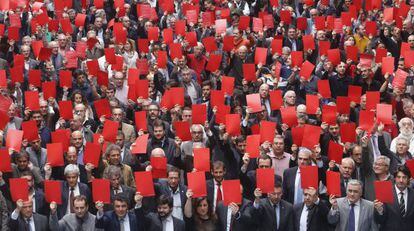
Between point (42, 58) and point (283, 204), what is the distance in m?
5.99

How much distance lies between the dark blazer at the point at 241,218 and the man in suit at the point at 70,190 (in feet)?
4.70

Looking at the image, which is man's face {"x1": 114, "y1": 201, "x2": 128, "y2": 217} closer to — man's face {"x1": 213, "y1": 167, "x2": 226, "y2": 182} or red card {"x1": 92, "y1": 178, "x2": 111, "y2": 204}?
red card {"x1": 92, "y1": 178, "x2": 111, "y2": 204}

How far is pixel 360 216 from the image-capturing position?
1255 centimetres

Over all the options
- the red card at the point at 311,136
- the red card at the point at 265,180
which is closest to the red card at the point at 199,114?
the red card at the point at 311,136

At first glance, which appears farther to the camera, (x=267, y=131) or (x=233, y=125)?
(x=233, y=125)

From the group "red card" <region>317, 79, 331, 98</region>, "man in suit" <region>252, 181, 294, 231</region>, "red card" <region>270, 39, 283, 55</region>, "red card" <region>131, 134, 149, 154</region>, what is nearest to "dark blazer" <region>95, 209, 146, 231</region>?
"man in suit" <region>252, 181, 294, 231</region>

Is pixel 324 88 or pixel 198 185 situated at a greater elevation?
pixel 324 88

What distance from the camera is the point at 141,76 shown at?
17562 mm

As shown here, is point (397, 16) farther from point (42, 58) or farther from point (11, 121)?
point (11, 121)

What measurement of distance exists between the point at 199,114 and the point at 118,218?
2.76 meters

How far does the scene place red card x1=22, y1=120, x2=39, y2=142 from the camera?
14082 millimetres

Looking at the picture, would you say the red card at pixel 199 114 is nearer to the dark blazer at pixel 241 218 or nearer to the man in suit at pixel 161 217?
the dark blazer at pixel 241 218

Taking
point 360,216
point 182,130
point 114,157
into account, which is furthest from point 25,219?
point 360,216

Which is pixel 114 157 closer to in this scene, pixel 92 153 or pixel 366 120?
pixel 92 153
